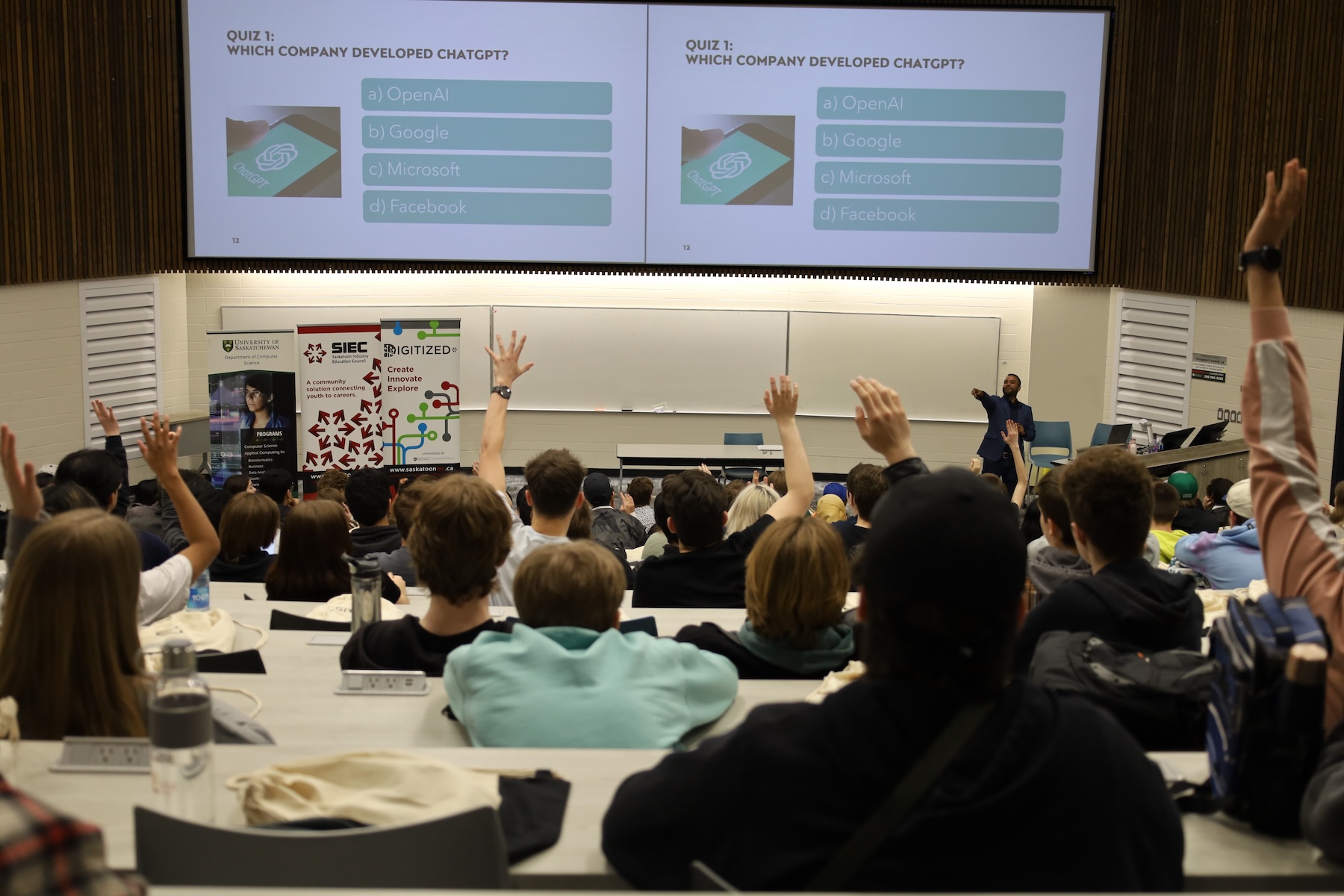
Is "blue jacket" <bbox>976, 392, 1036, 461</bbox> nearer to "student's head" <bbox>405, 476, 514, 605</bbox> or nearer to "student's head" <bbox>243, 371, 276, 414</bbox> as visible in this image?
"student's head" <bbox>243, 371, 276, 414</bbox>

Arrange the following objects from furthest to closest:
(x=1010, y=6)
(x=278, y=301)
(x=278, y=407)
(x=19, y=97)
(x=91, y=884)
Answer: (x=278, y=301) < (x=1010, y=6) < (x=19, y=97) < (x=278, y=407) < (x=91, y=884)

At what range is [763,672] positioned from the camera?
292 centimetres

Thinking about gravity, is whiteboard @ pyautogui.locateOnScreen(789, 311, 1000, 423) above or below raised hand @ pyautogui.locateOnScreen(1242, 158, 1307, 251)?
below

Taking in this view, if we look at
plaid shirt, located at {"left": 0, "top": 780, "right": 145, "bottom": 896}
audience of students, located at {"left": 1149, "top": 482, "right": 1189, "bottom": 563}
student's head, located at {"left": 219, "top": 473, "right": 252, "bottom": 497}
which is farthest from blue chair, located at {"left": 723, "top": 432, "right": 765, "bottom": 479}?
plaid shirt, located at {"left": 0, "top": 780, "right": 145, "bottom": 896}

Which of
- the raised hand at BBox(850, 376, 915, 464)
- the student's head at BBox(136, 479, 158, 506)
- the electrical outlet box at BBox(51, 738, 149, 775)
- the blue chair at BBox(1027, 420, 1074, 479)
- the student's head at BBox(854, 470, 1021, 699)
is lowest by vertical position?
the student's head at BBox(136, 479, 158, 506)

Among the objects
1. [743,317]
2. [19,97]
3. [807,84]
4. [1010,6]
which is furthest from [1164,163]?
[19,97]

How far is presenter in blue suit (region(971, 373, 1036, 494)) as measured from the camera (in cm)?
1103

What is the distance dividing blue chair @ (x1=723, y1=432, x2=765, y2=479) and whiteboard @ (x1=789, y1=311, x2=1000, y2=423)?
0.79 metres

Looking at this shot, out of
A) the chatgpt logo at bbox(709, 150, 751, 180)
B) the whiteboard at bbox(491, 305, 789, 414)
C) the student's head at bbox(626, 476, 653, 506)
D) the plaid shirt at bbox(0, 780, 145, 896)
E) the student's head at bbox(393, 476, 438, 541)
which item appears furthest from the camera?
the whiteboard at bbox(491, 305, 789, 414)

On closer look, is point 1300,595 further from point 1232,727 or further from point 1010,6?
point 1010,6

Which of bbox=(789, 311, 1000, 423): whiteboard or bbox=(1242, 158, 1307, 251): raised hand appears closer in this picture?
bbox=(1242, 158, 1307, 251): raised hand

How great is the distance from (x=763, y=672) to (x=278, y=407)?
649cm

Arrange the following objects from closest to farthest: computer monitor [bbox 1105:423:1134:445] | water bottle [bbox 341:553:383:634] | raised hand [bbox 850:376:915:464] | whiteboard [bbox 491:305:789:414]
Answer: raised hand [bbox 850:376:915:464]
water bottle [bbox 341:553:383:634]
computer monitor [bbox 1105:423:1134:445]
whiteboard [bbox 491:305:789:414]

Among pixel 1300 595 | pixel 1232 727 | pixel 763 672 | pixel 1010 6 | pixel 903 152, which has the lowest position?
pixel 763 672
